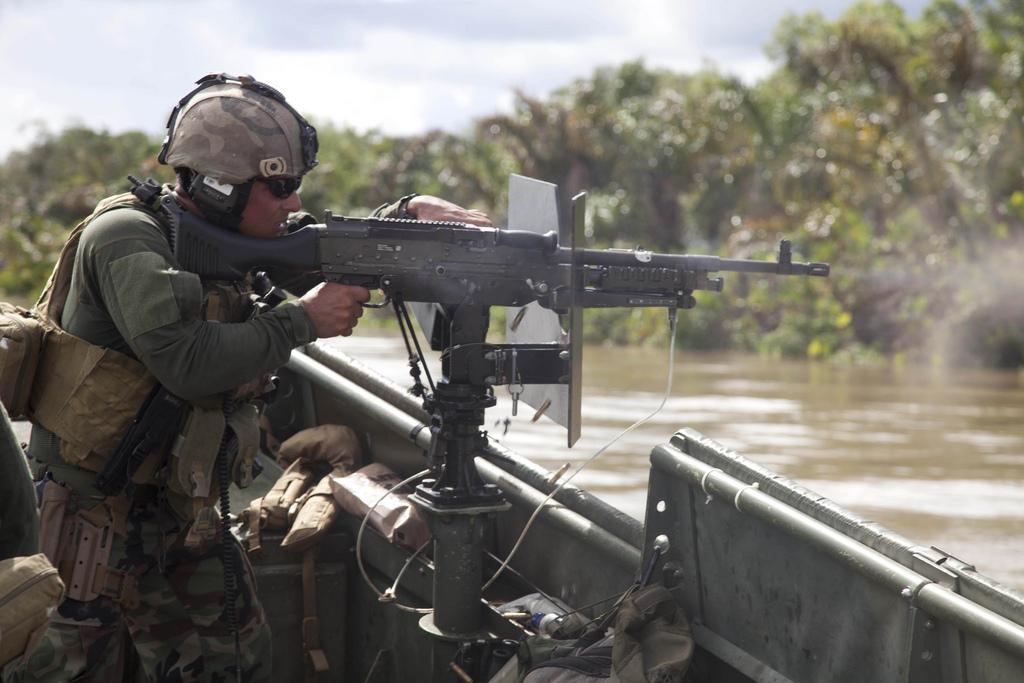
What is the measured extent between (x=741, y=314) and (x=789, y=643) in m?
20.2

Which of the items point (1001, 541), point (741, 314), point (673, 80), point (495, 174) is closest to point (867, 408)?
point (1001, 541)

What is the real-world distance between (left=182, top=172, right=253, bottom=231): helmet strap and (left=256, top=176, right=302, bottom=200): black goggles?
54 millimetres

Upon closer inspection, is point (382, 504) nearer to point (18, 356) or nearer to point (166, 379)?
point (166, 379)

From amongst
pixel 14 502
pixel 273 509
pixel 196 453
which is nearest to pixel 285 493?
pixel 273 509

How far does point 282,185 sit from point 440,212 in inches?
18.2

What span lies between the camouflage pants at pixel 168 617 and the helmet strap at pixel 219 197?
806 mm

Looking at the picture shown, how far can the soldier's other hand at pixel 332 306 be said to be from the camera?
3.30 meters

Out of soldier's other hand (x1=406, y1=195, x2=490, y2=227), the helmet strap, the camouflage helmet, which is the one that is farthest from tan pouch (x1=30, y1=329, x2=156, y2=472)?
soldier's other hand (x1=406, y1=195, x2=490, y2=227)

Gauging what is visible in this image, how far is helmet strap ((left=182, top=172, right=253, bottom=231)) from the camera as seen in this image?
3.29 meters

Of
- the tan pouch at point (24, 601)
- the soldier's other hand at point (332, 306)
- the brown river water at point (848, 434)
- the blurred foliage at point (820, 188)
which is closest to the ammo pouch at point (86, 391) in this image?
the soldier's other hand at point (332, 306)

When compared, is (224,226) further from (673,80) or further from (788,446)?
(673,80)

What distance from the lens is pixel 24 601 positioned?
74.7 inches

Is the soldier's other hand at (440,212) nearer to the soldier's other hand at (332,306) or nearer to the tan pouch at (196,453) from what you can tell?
the soldier's other hand at (332,306)

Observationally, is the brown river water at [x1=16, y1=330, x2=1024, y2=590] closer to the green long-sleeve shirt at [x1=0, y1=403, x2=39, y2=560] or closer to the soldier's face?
the soldier's face
